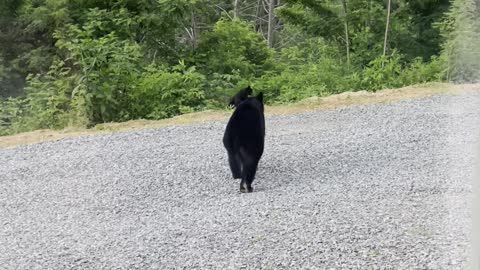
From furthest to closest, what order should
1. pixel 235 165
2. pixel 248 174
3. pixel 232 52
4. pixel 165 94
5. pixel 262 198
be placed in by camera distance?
pixel 232 52, pixel 165 94, pixel 235 165, pixel 248 174, pixel 262 198

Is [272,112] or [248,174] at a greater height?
[248,174]

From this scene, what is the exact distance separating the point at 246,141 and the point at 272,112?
4.11m

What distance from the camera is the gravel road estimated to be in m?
3.79

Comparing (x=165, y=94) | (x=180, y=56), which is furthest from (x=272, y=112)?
(x=180, y=56)

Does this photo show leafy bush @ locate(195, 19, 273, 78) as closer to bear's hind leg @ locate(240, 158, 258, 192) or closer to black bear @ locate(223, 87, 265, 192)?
black bear @ locate(223, 87, 265, 192)

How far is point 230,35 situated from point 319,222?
10428mm

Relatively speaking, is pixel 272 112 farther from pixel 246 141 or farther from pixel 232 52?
pixel 232 52

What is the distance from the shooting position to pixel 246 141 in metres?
5.59

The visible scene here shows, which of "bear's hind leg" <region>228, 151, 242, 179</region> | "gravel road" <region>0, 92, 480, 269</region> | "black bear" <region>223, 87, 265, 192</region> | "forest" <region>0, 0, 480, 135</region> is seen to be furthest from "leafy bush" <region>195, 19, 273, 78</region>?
"black bear" <region>223, 87, 265, 192</region>

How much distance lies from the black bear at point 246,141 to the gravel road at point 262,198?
7.5 inches

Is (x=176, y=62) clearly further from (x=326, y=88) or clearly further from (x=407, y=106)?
(x=407, y=106)

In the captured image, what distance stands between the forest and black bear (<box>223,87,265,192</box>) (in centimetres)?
245

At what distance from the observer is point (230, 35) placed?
14547 millimetres

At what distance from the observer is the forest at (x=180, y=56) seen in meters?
10.0
